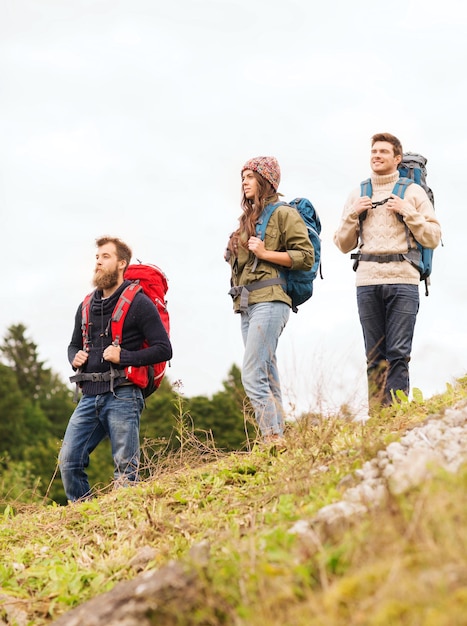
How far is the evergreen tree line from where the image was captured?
34156mm

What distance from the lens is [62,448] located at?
288 inches

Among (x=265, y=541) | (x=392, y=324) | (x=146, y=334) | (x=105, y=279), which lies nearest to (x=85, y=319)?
(x=105, y=279)

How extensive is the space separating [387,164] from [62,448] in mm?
3829

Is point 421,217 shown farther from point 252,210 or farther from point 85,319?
point 85,319

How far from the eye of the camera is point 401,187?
24.7ft

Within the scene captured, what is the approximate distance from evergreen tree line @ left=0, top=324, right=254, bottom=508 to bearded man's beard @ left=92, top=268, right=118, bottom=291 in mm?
10409

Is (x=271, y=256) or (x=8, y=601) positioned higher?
(x=271, y=256)

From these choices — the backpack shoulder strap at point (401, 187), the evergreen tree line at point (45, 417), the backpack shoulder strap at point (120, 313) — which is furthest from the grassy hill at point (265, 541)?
the evergreen tree line at point (45, 417)

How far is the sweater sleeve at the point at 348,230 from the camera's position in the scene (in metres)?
7.52

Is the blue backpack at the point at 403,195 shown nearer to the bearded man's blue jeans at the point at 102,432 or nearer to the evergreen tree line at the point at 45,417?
the bearded man's blue jeans at the point at 102,432

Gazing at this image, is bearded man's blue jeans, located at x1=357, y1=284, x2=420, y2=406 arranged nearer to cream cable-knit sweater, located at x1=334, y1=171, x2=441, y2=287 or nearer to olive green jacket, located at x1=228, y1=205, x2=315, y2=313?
cream cable-knit sweater, located at x1=334, y1=171, x2=441, y2=287

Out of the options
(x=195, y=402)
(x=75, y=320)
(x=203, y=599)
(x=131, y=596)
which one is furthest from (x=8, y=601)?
(x=195, y=402)

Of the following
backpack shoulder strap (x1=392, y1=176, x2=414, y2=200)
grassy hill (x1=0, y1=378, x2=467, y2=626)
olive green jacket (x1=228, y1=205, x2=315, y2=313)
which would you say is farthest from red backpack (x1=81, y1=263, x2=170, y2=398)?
backpack shoulder strap (x1=392, y1=176, x2=414, y2=200)

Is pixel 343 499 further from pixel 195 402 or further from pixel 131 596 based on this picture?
pixel 195 402
